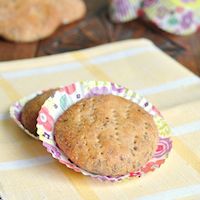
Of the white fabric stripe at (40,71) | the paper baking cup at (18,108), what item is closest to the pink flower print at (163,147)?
the paper baking cup at (18,108)

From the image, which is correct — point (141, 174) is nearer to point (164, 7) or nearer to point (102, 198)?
point (102, 198)

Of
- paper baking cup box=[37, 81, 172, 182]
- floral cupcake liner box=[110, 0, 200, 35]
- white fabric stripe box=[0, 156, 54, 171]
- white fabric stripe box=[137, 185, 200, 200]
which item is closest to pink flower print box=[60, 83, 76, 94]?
paper baking cup box=[37, 81, 172, 182]

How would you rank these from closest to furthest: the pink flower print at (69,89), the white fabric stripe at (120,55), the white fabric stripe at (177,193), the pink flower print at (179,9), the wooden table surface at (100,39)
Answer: the white fabric stripe at (177,193), the pink flower print at (69,89), the white fabric stripe at (120,55), the wooden table surface at (100,39), the pink flower print at (179,9)

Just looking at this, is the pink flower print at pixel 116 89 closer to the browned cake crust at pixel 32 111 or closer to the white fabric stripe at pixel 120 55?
the browned cake crust at pixel 32 111

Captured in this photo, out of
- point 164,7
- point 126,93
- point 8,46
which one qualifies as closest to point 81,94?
point 126,93

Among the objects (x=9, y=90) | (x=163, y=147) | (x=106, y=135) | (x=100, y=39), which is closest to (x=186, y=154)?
(x=163, y=147)

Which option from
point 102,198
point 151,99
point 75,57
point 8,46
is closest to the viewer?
point 102,198
